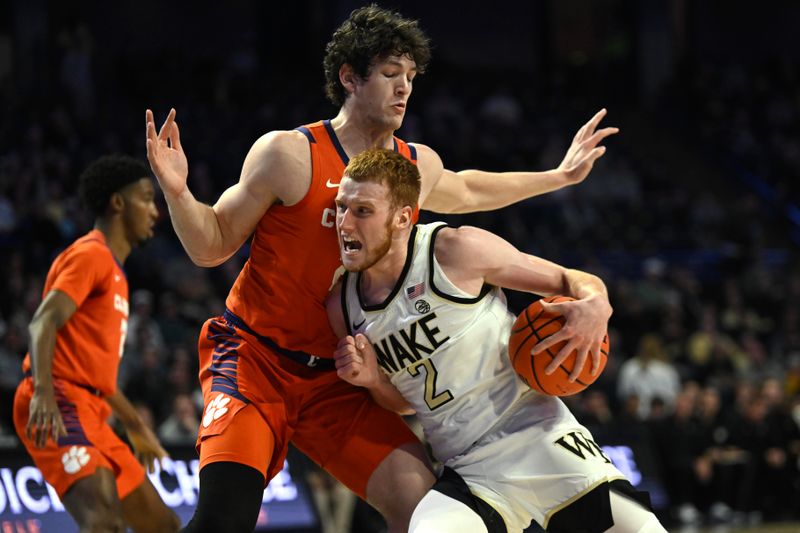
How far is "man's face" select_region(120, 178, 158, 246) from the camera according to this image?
568 centimetres

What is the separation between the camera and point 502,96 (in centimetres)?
1852

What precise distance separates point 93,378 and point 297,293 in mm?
1635

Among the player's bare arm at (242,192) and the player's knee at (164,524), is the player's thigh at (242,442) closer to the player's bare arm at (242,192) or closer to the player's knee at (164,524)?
the player's bare arm at (242,192)

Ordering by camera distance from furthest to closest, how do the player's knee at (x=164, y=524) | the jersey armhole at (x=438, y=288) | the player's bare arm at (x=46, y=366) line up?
the player's knee at (x=164, y=524)
the player's bare arm at (x=46, y=366)
the jersey armhole at (x=438, y=288)

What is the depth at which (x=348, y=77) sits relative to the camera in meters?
4.43

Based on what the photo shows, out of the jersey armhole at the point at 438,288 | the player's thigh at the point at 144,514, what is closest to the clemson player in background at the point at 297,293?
the jersey armhole at the point at 438,288

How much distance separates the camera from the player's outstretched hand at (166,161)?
3990mm

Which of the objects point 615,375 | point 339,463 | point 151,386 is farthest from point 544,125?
point 339,463

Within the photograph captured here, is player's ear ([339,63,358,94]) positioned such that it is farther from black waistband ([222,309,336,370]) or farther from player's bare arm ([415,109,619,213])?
black waistband ([222,309,336,370])

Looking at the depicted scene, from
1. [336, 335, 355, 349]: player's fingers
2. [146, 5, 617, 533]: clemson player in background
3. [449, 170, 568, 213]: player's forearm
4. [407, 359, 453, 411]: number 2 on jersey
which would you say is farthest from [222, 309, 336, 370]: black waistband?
[449, 170, 568, 213]: player's forearm

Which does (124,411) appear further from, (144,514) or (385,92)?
(385,92)

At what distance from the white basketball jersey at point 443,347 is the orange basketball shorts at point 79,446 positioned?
5.52ft

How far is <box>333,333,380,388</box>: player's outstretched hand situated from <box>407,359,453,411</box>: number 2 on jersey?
5.5 inches

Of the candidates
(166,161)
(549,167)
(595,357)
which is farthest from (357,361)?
(549,167)
